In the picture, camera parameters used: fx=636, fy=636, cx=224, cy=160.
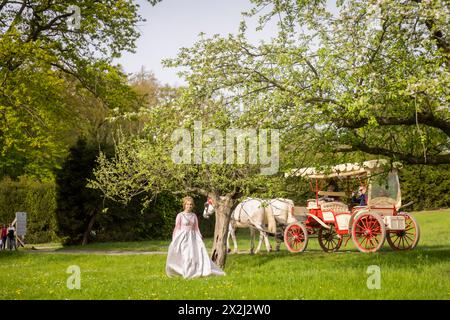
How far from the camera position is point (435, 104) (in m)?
12.0

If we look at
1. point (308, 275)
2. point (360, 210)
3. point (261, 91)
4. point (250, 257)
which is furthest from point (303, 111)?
point (250, 257)

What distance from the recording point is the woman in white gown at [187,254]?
14039mm

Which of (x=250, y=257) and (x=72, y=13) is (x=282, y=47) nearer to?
(x=250, y=257)

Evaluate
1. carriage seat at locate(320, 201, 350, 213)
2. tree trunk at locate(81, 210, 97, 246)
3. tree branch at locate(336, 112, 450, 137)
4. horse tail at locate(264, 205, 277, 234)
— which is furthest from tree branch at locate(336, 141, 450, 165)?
tree trunk at locate(81, 210, 97, 246)

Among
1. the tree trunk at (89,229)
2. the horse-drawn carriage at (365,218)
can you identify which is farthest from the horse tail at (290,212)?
the tree trunk at (89,229)

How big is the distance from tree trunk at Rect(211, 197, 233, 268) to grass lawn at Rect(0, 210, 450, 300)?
0.47 meters

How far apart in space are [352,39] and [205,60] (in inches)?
118

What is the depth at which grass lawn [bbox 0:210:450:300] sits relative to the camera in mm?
10180

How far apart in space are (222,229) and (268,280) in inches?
211

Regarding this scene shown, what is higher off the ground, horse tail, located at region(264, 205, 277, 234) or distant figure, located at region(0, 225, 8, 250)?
horse tail, located at region(264, 205, 277, 234)

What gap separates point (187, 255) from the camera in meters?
14.1

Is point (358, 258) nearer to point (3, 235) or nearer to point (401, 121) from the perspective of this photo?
point (401, 121)

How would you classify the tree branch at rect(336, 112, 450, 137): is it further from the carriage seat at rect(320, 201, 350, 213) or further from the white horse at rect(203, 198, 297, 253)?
the white horse at rect(203, 198, 297, 253)

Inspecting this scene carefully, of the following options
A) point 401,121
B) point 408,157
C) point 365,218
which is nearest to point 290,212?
point 365,218
